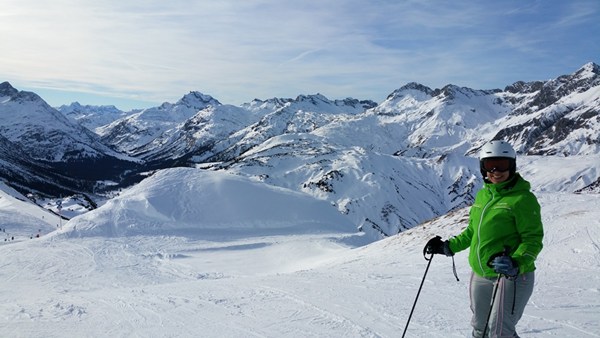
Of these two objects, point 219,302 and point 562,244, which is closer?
point 219,302

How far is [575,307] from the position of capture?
10344mm

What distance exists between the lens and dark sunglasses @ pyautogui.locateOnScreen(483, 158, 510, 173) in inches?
216

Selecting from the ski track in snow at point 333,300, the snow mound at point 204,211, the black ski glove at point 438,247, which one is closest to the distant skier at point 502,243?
the black ski glove at point 438,247

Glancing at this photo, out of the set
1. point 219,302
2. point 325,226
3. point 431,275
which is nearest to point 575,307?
point 431,275

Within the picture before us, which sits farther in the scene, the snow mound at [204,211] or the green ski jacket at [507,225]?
the snow mound at [204,211]

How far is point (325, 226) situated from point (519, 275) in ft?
158

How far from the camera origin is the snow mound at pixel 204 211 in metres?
43.3

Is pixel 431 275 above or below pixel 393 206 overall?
above

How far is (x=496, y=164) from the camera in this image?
554cm

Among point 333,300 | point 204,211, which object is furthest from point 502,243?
point 204,211

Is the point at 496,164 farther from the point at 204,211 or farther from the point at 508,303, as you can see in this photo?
the point at 204,211

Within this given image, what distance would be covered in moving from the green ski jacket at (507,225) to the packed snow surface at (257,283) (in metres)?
4.23

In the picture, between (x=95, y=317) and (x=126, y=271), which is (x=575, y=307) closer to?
(x=95, y=317)

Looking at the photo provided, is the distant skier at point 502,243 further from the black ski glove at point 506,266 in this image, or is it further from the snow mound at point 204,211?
the snow mound at point 204,211
